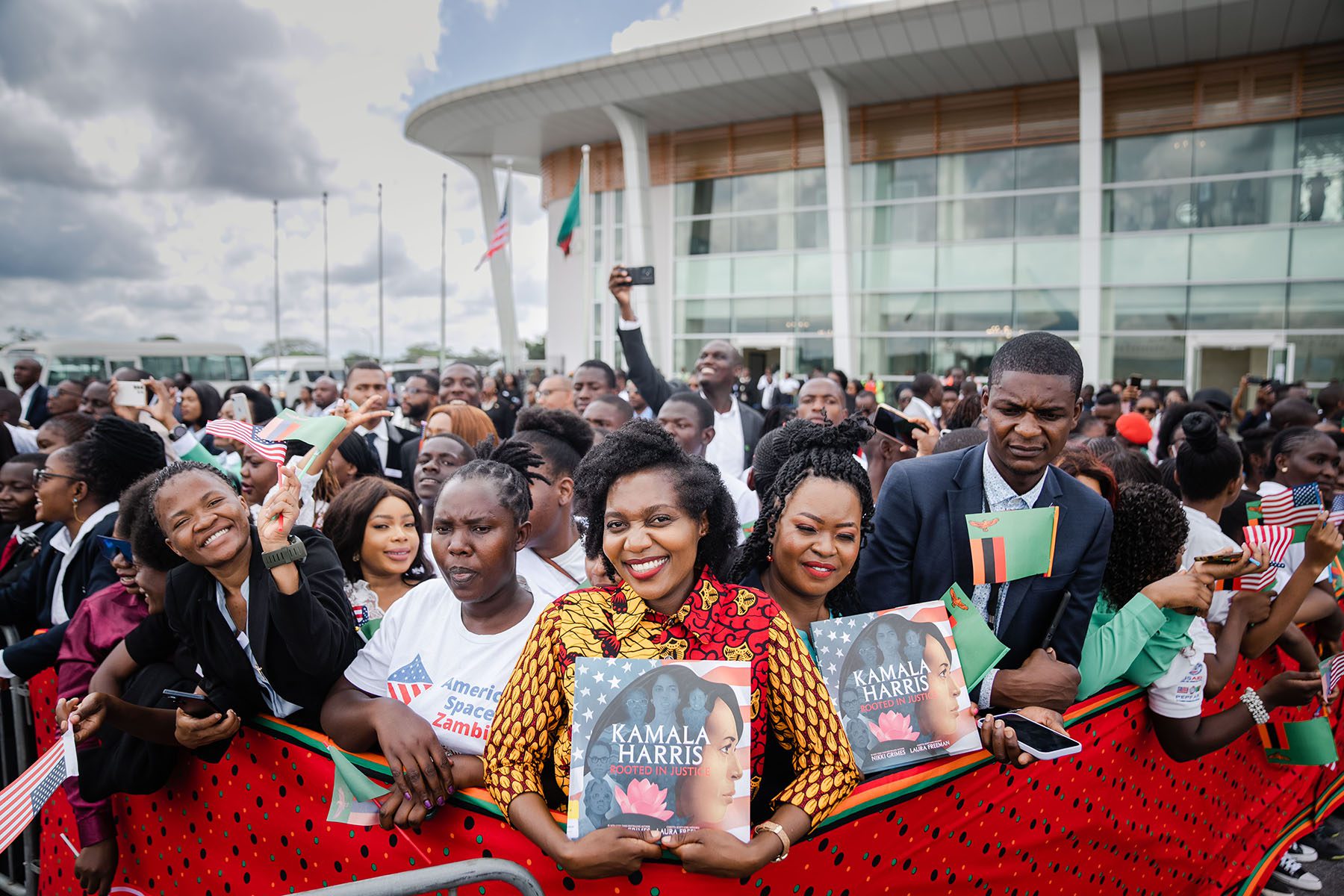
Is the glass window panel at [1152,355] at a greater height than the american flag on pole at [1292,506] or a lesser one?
greater

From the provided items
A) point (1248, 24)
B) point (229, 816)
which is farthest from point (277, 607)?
point (1248, 24)

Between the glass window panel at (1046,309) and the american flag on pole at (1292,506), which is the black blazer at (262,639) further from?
the glass window panel at (1046,309)

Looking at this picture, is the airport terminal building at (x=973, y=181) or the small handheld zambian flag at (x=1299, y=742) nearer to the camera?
the small handheld zambian flag at (x=1299, y=742)

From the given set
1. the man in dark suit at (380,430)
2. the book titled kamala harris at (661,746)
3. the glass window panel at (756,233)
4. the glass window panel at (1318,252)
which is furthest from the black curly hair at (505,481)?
the glass window panel at (756,233)

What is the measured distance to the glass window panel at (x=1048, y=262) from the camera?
21.8 m

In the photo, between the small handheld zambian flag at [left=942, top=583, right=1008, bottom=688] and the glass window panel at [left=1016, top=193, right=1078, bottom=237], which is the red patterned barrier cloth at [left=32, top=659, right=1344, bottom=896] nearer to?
the small handheld zambian flag at [left=942, top=583, right=1008, bottom=688]

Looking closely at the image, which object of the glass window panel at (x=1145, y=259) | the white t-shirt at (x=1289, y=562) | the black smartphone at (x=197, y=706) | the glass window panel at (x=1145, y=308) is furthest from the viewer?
the glass window panel at (x=1145, y=308)

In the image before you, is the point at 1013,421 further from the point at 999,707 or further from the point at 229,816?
the point at 229,816

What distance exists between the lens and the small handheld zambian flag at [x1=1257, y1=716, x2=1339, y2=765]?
3.50 meters

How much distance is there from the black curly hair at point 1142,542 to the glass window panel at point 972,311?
21.2 meters

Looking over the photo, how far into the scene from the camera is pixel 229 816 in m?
2.51

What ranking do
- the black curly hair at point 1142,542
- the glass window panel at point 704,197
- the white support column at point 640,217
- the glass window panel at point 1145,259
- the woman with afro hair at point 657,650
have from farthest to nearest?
the glass window panel at point 704,197
the white support column at point 640,217
the glass window panel at point 1145,259
the black curly hair at point 1142,542
the woman with afro hair at point 657,650

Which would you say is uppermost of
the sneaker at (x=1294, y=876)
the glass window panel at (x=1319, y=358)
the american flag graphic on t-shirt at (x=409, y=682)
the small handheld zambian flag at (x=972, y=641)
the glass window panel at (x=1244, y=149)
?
the glass window panel at (x=1244, y=149)

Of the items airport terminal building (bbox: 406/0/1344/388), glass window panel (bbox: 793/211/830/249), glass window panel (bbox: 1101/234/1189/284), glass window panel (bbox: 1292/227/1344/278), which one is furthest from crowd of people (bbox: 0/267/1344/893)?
glass window panel (bbox: 793/211/830/249)
